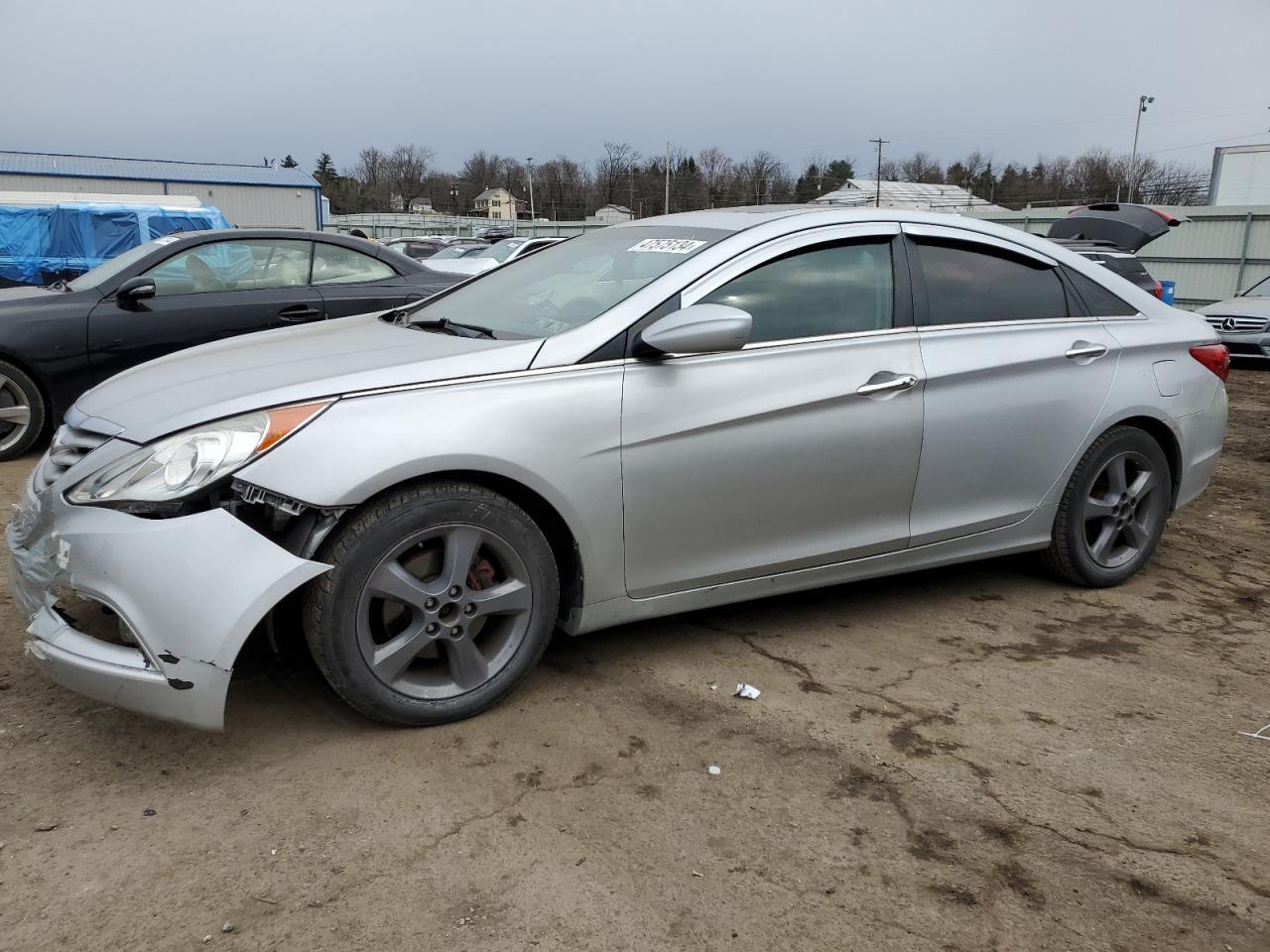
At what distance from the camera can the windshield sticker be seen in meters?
3.60

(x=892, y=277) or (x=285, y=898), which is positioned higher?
(x=892, y=277)

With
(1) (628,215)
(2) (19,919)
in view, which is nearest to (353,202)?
(1) (628,215)

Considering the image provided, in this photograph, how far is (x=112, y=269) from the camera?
6.83 metres

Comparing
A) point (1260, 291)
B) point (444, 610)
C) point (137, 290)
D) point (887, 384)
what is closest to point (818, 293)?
point (887, 384)

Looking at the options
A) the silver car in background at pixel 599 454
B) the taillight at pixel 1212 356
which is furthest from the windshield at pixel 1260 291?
the silver car in background at pixel 599 454

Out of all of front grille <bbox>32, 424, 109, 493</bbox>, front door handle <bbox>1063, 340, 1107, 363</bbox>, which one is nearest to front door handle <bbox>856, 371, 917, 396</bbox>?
front door handle <bbox>1063, 340, 1107, 363</bbox>

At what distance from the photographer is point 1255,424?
931cm

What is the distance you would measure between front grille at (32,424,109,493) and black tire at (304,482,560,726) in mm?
865

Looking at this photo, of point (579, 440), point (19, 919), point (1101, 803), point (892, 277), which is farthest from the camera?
point (892, 277)

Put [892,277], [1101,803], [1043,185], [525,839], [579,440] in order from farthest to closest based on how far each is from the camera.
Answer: [1043,185]
[892,277]
[579,440]
[1101,803]
[525,839]

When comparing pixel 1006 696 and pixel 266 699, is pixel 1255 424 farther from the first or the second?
pixel 266 699

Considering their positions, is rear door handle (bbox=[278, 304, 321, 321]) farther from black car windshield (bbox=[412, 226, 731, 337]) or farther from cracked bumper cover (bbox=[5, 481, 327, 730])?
cracked bumper cover (bbox=[5, 481, 327, 730])

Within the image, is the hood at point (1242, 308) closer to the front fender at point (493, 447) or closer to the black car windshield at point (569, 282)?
the black car windshield at point (569, 282)

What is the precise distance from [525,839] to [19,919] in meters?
1.12
